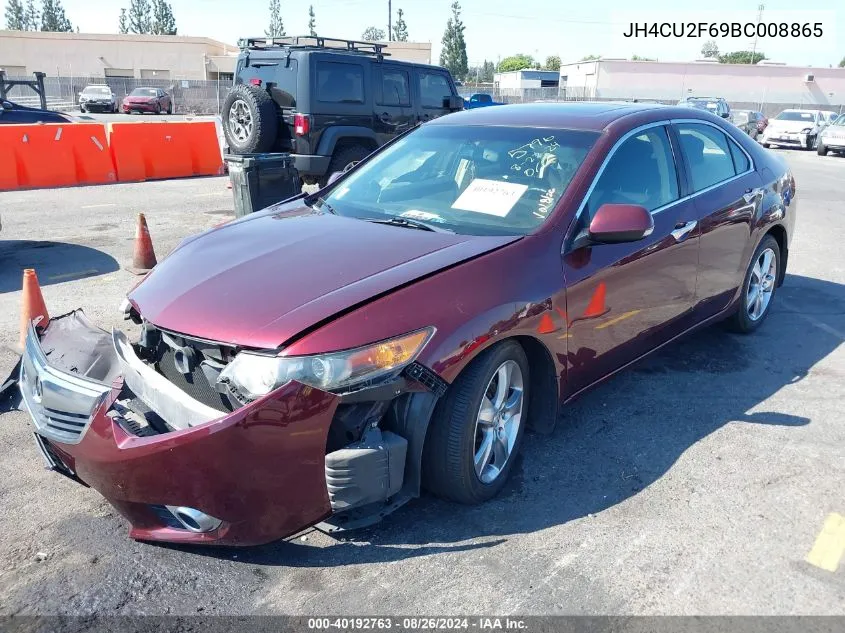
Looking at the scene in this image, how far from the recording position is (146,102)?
36969 millimetres

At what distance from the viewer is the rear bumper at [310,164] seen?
1094 cm

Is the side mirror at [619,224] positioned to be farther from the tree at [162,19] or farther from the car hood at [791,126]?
the tree at [162,19]

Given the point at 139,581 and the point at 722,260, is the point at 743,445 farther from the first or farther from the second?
the point at 139,581

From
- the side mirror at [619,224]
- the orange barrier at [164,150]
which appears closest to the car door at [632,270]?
the side mirror at [619,224]

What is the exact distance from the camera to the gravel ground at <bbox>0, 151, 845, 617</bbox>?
106 inches

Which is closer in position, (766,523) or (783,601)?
(783,601)

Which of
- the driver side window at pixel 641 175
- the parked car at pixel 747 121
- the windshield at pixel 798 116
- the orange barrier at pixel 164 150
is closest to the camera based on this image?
the driver side window at pixel 641 175

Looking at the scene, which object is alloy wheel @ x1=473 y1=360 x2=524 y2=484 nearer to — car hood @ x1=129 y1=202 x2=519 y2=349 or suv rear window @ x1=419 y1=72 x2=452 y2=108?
car hood @ x1=129 y1=202 x2=519 y2=349

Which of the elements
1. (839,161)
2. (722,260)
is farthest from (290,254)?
(839,161)

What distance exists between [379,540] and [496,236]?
4.83 feet

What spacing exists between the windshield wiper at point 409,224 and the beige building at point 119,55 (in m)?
61.9

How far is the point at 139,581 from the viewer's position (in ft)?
8.99

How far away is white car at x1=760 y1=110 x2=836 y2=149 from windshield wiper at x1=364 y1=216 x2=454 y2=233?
27227 mm

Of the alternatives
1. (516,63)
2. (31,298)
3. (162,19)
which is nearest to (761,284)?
(31,298)
